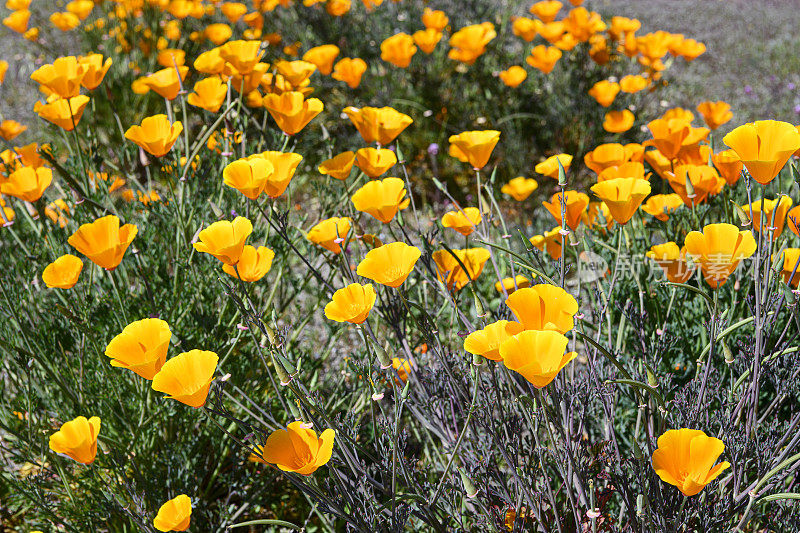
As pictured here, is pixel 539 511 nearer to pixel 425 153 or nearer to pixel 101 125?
pixel 425 153

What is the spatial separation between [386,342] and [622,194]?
30.3 inches

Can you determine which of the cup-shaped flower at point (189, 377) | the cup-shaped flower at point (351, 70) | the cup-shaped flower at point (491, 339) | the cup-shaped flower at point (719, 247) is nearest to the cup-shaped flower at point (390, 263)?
the cup-shaped flower at point (491, 339)

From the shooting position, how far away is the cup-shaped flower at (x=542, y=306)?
1.10 metres

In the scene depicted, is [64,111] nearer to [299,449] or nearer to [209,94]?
[209,94]

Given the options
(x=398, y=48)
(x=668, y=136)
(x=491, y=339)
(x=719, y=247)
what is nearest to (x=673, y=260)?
(x=719, y=247)

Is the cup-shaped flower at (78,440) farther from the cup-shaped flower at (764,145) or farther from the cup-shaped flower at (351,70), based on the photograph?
the cup-shaped flower at (351,70)

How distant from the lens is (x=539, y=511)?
1301 millimetres

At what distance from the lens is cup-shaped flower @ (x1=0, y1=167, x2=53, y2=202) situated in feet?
5.65

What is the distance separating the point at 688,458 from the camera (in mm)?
1068

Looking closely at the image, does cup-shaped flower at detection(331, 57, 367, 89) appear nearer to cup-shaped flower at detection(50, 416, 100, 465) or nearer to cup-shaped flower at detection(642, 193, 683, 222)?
cup-shaped flower at detection(642, 193, 683, 222)

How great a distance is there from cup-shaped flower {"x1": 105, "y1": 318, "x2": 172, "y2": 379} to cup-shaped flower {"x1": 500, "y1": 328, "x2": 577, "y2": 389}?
608 millimetres

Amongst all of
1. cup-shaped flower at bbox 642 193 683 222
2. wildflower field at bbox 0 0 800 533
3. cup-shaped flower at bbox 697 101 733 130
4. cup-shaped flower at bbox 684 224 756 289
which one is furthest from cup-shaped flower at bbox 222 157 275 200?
cup-shaped flower at bbox 697 101 733 130

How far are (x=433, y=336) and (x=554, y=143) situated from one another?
2855mm

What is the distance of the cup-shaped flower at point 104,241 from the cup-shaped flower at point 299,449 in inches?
24.3
